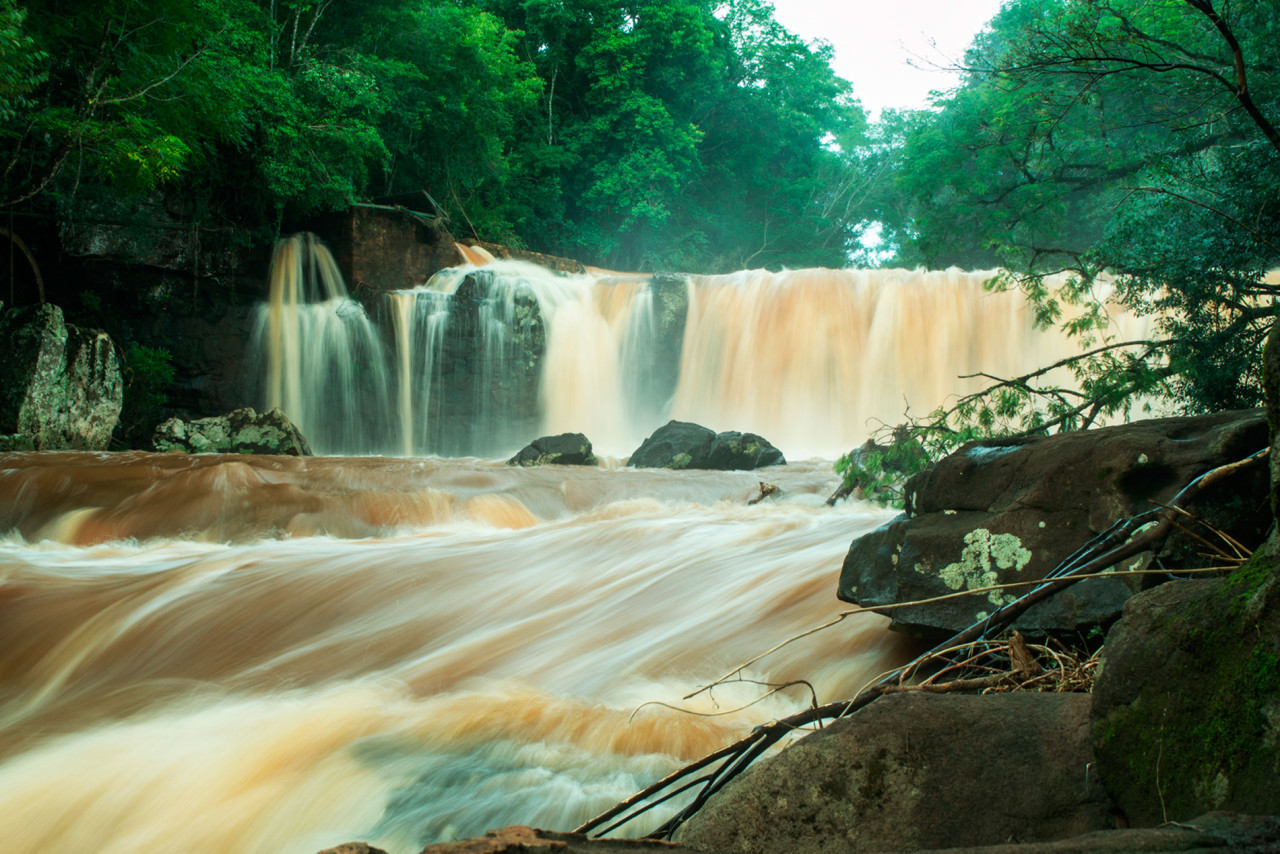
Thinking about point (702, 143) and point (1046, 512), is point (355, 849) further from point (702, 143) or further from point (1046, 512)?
point (702, 143)

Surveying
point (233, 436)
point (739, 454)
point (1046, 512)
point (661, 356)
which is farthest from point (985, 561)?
point (661, 356)

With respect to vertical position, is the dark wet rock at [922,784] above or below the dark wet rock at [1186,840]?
below

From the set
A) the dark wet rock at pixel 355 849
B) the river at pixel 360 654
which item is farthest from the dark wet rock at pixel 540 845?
the river at pixel 360 654

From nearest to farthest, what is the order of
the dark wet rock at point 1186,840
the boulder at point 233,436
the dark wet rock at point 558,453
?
1. the dark wet rock at point 1186,840
2. the dark wet rock at point 558,453
3. the boulder at point 233,436

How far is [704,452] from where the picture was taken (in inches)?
480

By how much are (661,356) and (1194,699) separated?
17880 millimetres

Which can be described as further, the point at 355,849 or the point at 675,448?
the point at 675,448

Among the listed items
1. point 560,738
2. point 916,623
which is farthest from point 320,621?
point 916,623

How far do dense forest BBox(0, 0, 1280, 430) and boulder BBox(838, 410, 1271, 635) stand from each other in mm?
1652

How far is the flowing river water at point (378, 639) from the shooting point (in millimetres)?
2758

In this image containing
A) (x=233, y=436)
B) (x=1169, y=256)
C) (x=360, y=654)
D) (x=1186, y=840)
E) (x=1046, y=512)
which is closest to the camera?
(x=1186, y=840)

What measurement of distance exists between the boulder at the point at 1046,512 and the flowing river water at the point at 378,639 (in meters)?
0.50

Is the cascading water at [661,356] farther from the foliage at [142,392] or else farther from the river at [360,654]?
the river at [360,654]

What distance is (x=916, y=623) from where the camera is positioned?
116 inches
